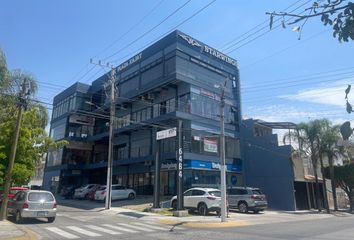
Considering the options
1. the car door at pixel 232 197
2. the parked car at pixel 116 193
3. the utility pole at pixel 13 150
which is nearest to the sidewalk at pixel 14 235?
the utility pole at pixel 13 150

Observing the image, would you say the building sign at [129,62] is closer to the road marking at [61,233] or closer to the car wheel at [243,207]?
the car wheel at [243,207]

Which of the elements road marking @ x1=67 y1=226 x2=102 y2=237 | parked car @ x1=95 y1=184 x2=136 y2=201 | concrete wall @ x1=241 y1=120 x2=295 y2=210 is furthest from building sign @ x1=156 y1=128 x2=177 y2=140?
concrete wall @ x1=241 y1=120 x2=295 y2=210

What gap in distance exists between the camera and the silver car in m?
16.8

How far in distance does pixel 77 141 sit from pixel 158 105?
15.3m

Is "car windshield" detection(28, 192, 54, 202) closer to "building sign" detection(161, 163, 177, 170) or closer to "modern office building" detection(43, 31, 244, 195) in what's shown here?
"modern office building" detection(43, 31, 244, 195)

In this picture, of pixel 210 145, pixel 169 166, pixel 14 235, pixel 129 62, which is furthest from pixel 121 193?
pixel 14 235

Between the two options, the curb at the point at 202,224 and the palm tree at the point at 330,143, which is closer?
the curb at the point at 202,224

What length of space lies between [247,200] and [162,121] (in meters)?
12.9

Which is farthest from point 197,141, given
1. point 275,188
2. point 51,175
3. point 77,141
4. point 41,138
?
point 51,175

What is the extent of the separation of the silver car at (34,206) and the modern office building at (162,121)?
16.5 m

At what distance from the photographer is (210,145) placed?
1407 inches

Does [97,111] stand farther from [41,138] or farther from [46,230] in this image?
[46,230]

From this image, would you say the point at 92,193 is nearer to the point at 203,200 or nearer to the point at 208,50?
the point at 203,200

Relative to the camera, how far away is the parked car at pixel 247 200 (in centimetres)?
2658
